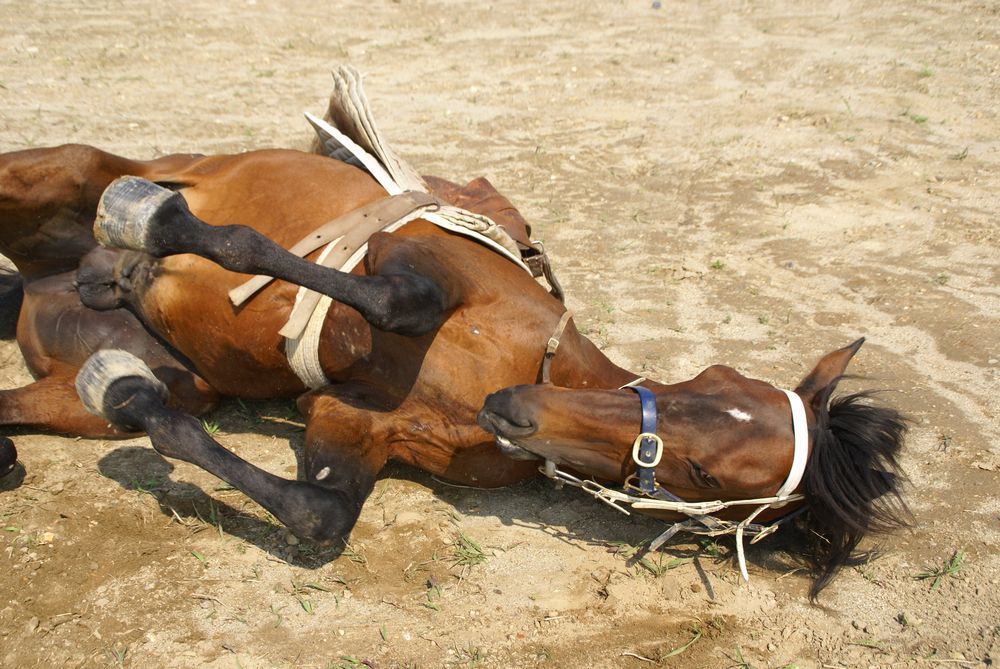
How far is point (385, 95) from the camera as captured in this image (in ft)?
25.1

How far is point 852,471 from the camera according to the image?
2730mm

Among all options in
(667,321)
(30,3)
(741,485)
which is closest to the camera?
(741,485)

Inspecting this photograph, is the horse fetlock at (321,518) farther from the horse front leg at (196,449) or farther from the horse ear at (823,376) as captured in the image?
the horse ear at (823,376)

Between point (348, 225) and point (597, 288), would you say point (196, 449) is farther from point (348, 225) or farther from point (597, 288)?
point (597, 288)

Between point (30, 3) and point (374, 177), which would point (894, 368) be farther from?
point (30, 3)

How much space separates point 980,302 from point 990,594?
2.33 meters

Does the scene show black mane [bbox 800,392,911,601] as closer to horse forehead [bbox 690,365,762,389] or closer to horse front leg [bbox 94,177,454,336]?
horse forehead [bbox 690,365,762,389]

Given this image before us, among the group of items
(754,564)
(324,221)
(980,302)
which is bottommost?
(754,564)

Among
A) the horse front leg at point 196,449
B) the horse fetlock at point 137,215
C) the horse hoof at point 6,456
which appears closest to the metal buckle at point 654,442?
the horse front leg at point 196,449

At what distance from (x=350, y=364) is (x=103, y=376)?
857 mm

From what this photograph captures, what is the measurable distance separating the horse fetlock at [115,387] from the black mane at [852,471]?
2.27 metres

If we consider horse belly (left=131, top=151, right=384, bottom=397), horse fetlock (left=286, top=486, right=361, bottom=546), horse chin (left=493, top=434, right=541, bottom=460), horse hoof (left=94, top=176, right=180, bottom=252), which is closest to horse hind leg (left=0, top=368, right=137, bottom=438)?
horse belly (left=131, top=151, right=384, bottom=397)

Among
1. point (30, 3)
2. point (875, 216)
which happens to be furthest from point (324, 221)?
point (30, 3)

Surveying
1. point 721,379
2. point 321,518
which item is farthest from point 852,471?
point 321,518
